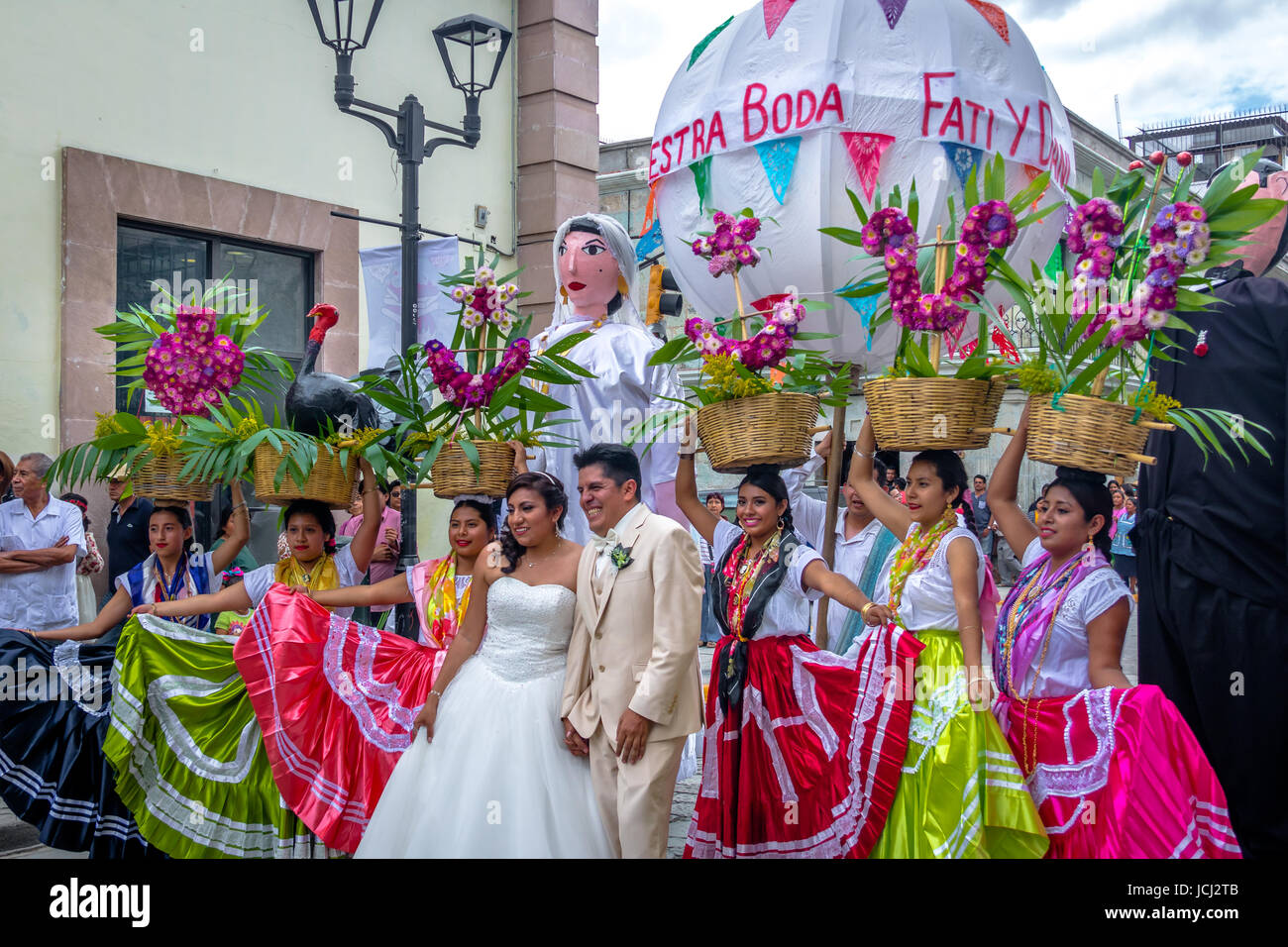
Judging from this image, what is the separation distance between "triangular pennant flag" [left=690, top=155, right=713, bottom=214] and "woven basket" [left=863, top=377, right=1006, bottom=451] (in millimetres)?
1283

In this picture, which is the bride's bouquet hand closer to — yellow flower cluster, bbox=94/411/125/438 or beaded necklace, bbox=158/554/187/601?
beaded necklace, bbox=158/554/187/601

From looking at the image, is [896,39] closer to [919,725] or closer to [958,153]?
[958,153]

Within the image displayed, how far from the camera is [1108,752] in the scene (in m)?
3.59

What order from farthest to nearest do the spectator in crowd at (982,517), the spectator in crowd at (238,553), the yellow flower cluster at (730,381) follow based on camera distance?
the spectator in crowd at (982,517) → the spectator in crowd at (238,553) → the yellow flower cluster at (730,381)

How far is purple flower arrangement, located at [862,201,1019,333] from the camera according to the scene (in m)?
3.95

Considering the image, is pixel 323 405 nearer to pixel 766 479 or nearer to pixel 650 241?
pixel 650 241

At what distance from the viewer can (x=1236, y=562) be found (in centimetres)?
411

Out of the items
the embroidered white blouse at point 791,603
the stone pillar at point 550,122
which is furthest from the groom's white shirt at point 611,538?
the stone pillar at point 550,122

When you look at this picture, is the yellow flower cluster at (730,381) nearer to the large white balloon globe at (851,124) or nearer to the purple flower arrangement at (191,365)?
the large white balloon globe at (851,124)

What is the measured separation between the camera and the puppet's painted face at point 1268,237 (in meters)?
4.27

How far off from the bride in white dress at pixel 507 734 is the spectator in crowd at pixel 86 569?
13.1ft
